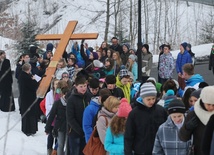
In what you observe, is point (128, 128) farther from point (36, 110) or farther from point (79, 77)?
point (36, 110)

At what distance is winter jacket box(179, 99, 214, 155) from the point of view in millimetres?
5109

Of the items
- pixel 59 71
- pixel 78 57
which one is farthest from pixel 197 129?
pixel 78 57

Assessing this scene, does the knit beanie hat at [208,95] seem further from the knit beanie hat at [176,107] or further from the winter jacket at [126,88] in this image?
the winter jacket at [126,88]

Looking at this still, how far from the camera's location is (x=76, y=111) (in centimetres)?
825

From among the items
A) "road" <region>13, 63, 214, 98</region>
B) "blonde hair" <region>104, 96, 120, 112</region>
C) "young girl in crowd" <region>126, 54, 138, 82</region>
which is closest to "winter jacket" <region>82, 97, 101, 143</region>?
"blonde hair" <region>104, 96, 120, 112</region>

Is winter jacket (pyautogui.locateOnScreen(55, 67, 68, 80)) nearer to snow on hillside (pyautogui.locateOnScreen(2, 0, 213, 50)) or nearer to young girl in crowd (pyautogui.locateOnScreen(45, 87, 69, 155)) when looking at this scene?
young girl in crowd (pyautogui.locateOnScreen(45, 87, 69, 155))

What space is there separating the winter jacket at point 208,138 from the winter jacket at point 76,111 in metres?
3.49

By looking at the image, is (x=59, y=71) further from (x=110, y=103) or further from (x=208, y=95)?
(x=208, y=95)

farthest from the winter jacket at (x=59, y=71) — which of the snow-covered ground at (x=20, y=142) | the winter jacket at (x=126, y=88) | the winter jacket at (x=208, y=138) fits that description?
the winter jacket at (x=208, y=138)

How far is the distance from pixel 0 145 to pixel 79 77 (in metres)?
3.02

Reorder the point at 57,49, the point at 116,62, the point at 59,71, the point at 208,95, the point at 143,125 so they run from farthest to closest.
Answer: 1. the point at 57,49
2. the point at 116,62
3. the point at 59,71
4. the point at 143,125
5. the point at 208,95

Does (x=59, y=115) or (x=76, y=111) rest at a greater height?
(x=76, y=111)

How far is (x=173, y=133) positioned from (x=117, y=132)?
3.59 feet

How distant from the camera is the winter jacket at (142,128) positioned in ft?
20.6
